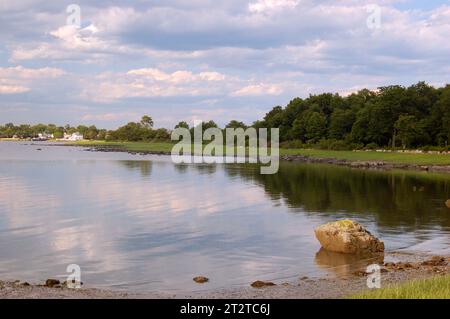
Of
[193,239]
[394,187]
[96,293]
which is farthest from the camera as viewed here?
[394,187]

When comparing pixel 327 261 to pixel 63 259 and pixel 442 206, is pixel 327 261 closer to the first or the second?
pixel 63 259

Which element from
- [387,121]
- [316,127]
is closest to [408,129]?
[387,121]

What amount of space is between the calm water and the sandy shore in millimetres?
1420

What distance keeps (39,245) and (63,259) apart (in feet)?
13.1

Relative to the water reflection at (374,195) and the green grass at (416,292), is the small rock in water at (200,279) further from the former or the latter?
the water reflection at (374,195)

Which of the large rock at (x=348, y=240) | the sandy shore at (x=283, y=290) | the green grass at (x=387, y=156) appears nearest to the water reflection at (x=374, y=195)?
the large rock at (x=348, y=240)

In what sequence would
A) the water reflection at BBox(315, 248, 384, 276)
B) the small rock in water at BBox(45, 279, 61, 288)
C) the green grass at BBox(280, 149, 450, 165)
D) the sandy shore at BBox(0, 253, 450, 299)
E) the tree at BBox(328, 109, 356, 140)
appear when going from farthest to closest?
the tree at BBox(328, 109, 356, 140)
the green grass at BBox(280, 149, 450, 165)
the water reflection at BBox(315, 248, 384, 276)
the small rock in water at BBox(45, 279, 61, 288)
the sandy shore at BBox(0, 253, 450, 299)

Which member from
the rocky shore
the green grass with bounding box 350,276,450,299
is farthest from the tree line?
the green grass with bounding box 350,276,450,299

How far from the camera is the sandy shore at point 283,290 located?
64.6ft

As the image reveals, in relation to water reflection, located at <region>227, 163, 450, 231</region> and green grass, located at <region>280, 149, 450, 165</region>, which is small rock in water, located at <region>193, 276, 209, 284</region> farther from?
green grass, located at <region>280, 149, 450, 165</region>

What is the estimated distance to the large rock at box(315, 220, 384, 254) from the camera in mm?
29312

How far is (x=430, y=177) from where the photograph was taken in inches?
3332

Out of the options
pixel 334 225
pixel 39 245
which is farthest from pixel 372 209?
pixel 39 245
